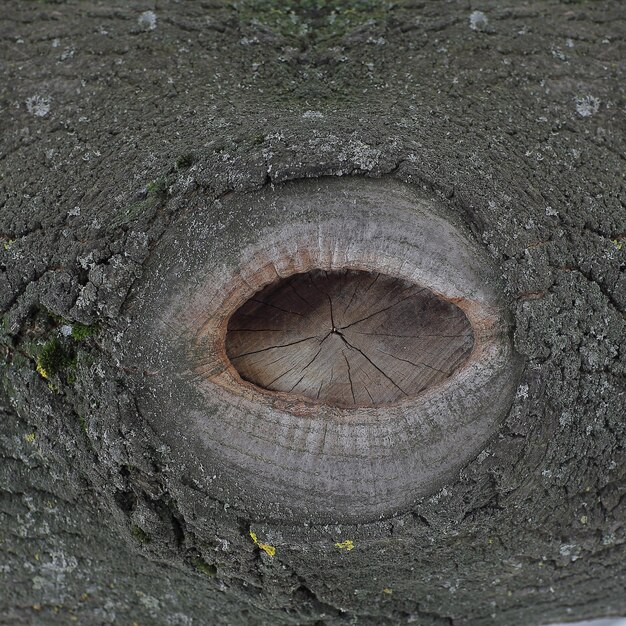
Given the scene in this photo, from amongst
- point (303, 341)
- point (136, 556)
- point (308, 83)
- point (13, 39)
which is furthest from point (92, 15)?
point (136, 556)

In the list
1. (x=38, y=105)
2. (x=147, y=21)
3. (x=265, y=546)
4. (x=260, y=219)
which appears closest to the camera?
(x=260, y=219)

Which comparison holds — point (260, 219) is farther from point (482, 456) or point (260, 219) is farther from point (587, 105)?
point (587, 105)

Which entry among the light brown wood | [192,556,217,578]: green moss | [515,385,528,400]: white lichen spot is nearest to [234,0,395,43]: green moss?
the light brown wood

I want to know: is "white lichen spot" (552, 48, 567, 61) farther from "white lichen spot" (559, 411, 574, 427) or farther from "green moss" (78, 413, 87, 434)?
"green moss" (78, 413, 87, 434)

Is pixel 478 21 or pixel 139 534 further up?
pixel 478 21

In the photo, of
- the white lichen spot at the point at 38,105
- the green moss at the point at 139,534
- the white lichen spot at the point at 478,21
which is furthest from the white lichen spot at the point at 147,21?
the green moss at the point at 139,534

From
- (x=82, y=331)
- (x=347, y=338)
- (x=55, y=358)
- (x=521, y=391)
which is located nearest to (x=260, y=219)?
(x=347, y=338)

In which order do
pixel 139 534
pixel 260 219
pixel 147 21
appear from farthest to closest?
pixel 147 21
pixel 139 534
pixel 260 219
